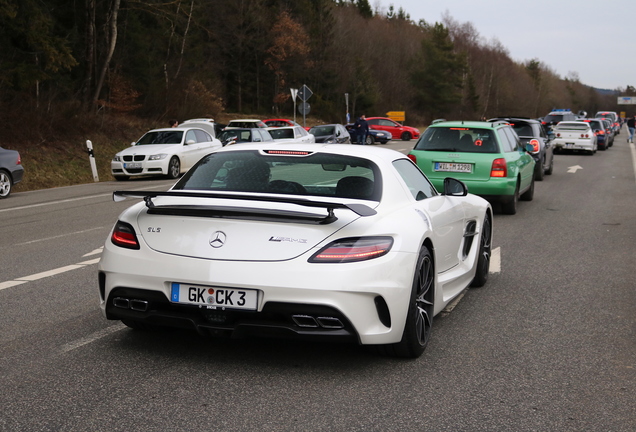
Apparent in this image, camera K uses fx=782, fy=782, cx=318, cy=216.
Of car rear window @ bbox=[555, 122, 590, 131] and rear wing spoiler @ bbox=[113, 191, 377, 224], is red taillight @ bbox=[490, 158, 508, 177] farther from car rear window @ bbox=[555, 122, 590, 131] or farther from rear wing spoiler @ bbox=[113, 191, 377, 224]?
car rear window @ bbox=[555, 122, 590, 131]

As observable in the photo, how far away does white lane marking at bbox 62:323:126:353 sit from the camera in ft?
16.3

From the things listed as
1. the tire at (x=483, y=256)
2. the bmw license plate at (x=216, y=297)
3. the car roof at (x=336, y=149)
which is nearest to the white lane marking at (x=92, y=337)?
the bmw license plate at (x=216, y=297)

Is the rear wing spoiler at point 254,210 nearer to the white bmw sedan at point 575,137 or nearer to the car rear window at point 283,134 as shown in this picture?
the car rear window at point 283,134

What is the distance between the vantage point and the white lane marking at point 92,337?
16.3 ft

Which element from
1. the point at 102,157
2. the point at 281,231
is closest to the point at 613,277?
the point at 281,231

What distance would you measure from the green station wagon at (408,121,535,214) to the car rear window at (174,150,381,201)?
25.3 ft

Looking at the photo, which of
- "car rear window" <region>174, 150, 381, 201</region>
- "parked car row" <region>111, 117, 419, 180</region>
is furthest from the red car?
"car rear window" <region>174, 150, 381, 201</region>

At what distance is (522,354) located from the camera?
502 cm

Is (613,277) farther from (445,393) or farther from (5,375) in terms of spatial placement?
(5,375)

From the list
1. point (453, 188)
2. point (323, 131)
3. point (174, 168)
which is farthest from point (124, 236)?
point (323, 131)

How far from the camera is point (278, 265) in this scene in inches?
167

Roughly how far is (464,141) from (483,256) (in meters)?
6.21

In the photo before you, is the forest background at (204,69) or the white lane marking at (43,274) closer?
the white lane marking at (43,274)

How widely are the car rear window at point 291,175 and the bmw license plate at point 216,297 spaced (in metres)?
1.00
